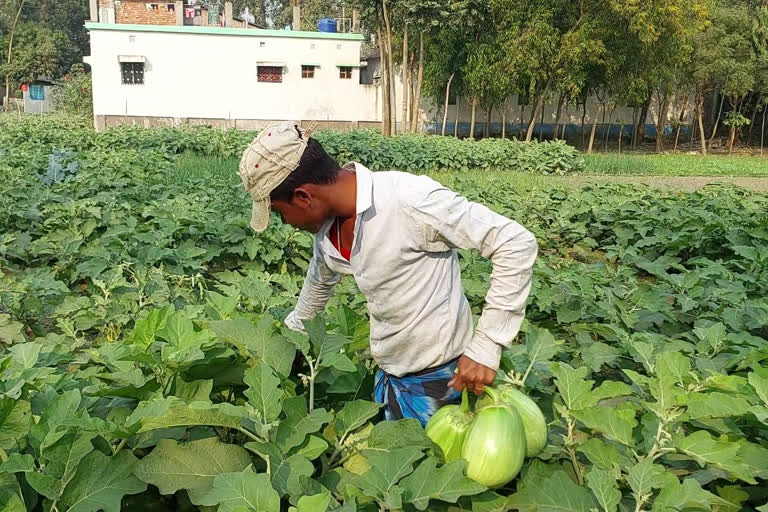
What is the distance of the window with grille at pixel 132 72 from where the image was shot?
85.6 ft

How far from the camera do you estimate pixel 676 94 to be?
30.7 m

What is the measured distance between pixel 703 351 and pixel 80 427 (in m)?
2.03

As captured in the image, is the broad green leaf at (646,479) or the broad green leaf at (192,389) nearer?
the broad green leaf at (646,479)

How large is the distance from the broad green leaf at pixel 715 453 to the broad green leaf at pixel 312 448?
2.15ft

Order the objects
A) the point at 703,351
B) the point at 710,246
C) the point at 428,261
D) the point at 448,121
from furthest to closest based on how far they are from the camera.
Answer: the point at 448,121
the point at 710,246
the point at 703,351
the point at 428,261

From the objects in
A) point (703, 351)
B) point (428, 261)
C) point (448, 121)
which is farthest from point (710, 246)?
point (448, 121)

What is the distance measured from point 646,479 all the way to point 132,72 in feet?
91.0

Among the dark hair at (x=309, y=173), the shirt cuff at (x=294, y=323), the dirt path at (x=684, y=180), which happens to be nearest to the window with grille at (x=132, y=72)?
the dirt path at (x=684, y=180)

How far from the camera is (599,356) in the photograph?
2.53 meters

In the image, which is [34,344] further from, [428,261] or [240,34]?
[240,34]

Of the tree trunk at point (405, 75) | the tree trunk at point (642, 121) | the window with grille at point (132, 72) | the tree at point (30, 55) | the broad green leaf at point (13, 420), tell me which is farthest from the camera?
the tree at point (30, 55)

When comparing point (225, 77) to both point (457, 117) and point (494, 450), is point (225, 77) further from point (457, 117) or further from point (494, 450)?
point (494, 450)

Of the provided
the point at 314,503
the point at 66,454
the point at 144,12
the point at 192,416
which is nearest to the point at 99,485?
the point at 66,454

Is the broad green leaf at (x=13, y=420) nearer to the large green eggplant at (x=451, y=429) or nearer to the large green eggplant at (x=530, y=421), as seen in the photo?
the large green eggplant at (x=451, y=429)
